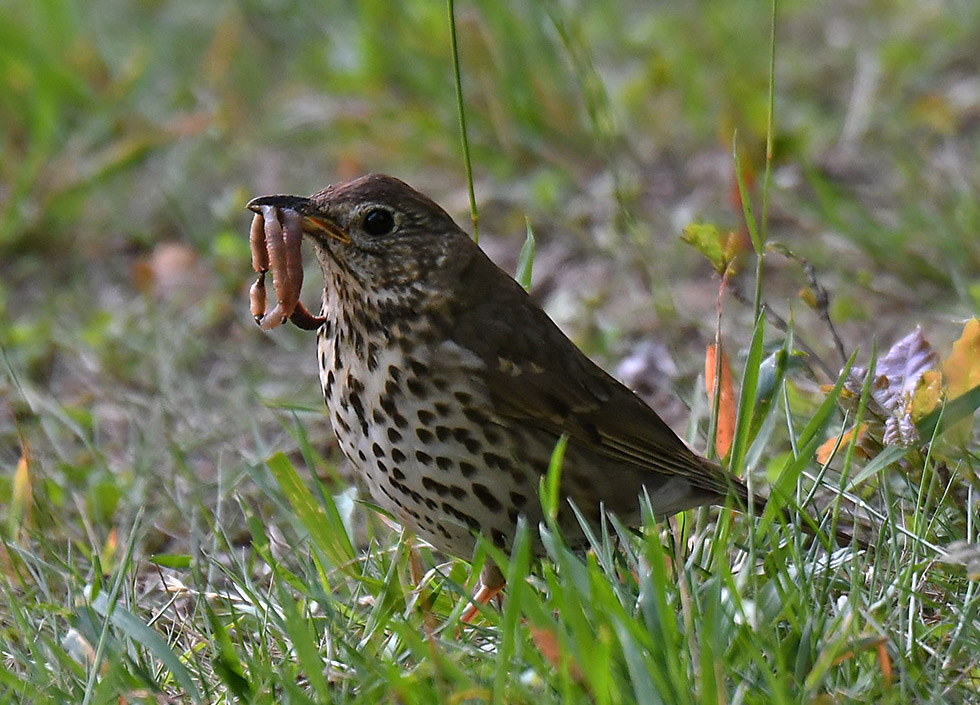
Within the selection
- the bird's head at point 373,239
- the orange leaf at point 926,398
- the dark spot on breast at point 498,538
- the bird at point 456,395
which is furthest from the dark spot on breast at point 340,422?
the orange leaf at point 926,398

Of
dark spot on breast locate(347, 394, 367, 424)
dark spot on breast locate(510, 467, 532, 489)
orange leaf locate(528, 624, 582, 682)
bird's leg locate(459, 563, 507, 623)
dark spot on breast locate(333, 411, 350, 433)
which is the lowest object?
bird's leg locate(459, 563, 507, 623)

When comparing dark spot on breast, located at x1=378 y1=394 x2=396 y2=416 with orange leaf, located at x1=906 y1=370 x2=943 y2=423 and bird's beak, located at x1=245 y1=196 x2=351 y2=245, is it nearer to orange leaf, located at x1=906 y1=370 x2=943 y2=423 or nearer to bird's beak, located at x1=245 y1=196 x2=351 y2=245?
bird's beak, located at x1=245 y1=196 x2=351 y2=245

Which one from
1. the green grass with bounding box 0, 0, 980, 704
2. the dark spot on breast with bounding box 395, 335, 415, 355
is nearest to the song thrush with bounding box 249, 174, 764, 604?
the dark spot on breast with bounding box 395, 335, 415, 355

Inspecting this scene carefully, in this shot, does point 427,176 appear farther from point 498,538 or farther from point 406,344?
point 498,538

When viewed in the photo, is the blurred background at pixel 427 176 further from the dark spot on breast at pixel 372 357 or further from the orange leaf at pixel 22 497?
the dark spot on breast at pixel 372 357

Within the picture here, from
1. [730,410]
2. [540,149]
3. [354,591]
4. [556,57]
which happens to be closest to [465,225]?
[540,149]

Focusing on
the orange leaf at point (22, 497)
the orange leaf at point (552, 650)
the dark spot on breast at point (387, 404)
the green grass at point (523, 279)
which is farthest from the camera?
the orange leaf at point (22, 497)
